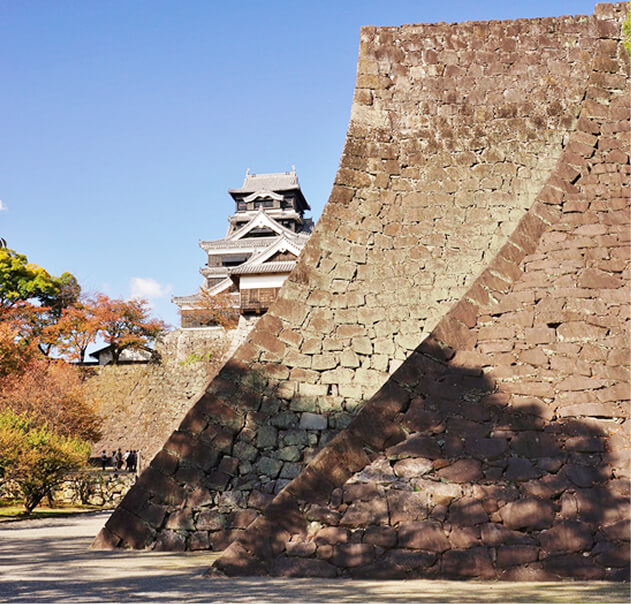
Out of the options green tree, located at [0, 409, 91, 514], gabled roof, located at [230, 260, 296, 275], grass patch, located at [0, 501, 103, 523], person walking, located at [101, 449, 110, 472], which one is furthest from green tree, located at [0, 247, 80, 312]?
green tree, located at [0, 409, 91, 514]

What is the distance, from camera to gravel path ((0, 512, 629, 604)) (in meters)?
4.82

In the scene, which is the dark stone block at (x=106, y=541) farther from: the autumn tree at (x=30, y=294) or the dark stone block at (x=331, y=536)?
the autumn tree at (x=30, y=294)

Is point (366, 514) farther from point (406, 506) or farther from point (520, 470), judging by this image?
point (520, 470)

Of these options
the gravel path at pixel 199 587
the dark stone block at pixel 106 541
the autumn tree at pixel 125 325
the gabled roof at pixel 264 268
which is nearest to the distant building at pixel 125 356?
the autumn tree at pixel 125 325

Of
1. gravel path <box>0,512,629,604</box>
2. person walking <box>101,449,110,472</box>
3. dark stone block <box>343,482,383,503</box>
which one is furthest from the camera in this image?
person walking <box>101,449,110,472</box>

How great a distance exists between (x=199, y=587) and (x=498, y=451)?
2.77 m

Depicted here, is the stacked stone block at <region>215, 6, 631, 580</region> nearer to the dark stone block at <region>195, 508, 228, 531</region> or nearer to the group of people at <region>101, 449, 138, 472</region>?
the dark stone block at <region>195, 508, 228, 531</region>

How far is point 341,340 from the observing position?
27.9 feet

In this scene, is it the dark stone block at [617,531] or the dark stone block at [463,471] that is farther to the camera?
the dark stone block at [463,471]

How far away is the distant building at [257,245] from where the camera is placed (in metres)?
30.7

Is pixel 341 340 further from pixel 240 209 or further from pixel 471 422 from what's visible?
pixel 240 209

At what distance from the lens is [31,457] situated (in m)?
14.7

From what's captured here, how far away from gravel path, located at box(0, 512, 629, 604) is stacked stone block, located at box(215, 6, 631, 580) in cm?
27

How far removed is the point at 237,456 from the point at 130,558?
5.27 ft
